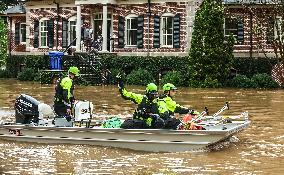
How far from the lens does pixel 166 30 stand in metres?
41.3

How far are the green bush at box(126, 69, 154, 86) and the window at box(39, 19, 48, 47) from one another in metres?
10.5

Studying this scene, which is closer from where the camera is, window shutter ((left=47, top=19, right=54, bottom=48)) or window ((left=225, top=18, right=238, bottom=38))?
window ((left=225, top=18, right=238, bottom=38))

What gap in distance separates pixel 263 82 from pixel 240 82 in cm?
128

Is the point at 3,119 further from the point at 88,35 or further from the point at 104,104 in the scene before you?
the point at 88,35

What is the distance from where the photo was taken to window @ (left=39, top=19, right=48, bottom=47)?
46834 millimetres

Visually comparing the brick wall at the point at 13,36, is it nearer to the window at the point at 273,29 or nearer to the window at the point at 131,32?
the window at the point at 131,32

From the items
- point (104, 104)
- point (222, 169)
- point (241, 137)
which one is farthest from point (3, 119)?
point (222, 169)

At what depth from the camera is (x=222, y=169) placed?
1359 centimetres

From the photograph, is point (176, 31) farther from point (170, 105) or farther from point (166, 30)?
point (170, 105)

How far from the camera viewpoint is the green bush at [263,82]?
3525cm

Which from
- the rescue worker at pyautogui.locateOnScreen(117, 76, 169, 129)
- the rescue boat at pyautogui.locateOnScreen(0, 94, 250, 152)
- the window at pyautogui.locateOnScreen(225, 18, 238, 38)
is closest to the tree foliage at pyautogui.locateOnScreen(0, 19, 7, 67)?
the window at pyautogui.locateOnScreen(225, 18, 238, 38)

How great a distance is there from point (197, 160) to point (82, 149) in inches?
120

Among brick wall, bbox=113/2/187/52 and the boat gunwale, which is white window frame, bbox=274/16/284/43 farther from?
the boat gunwale

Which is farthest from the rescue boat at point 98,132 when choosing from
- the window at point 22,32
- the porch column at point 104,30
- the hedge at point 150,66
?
the window at point 22,32
